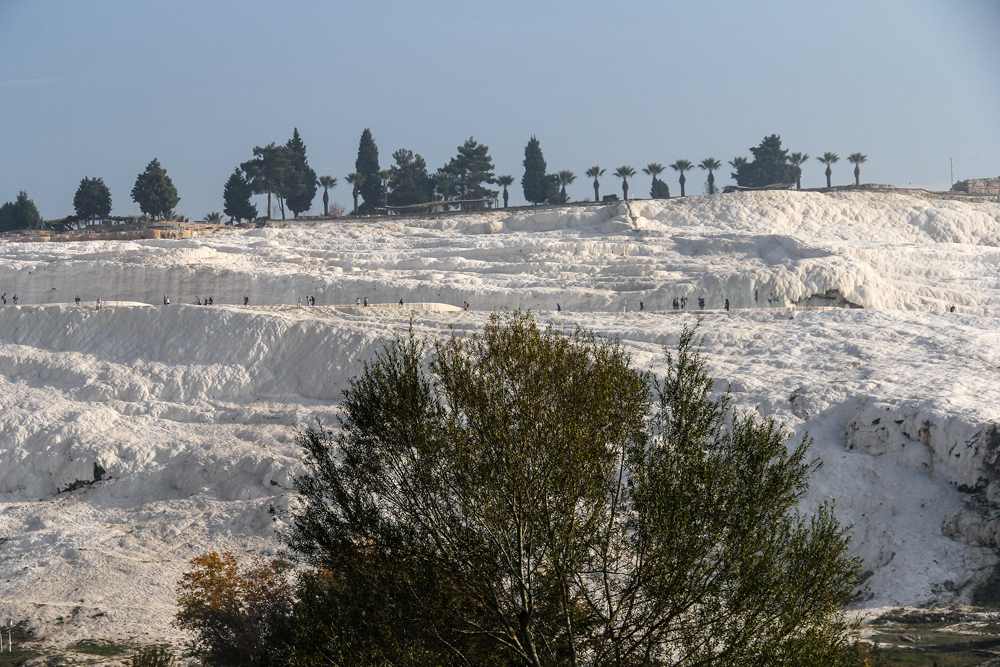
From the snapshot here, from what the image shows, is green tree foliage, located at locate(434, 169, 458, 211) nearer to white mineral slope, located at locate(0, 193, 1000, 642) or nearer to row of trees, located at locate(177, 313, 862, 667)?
white mineral slope, located at locate(0, 193, 1000, 642)

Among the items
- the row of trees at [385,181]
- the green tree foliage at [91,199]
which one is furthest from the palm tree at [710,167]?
the green tree foliage at [91,199]

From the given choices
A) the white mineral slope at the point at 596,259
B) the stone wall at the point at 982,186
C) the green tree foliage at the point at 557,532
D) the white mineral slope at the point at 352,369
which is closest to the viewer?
the green tree foliage at the point at 557,532

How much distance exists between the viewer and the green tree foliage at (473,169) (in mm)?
80188

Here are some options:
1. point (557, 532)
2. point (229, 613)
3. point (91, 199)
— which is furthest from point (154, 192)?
point (557, 532)

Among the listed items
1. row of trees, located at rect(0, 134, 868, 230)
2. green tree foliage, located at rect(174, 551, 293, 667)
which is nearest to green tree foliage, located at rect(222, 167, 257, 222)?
row of trees, located at rect(0, 134, 868, 230)

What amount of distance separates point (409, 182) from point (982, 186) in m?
44.2

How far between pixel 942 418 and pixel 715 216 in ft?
114

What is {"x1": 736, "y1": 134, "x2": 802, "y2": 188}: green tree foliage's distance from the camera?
81062mm

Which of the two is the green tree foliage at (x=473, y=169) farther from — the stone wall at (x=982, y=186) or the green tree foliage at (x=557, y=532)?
the green tree foliage at (x=557, y=532)

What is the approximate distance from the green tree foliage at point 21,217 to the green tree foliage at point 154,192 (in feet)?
32.7

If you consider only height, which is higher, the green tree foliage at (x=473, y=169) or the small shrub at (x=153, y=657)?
the green tree foliage at (x=473, y=169)

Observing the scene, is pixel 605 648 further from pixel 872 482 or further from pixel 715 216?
pixel 715 216

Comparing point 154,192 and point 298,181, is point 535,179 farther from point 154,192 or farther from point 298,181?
point 154,192

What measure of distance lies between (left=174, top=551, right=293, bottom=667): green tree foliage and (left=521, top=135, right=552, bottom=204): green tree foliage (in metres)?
59.9
